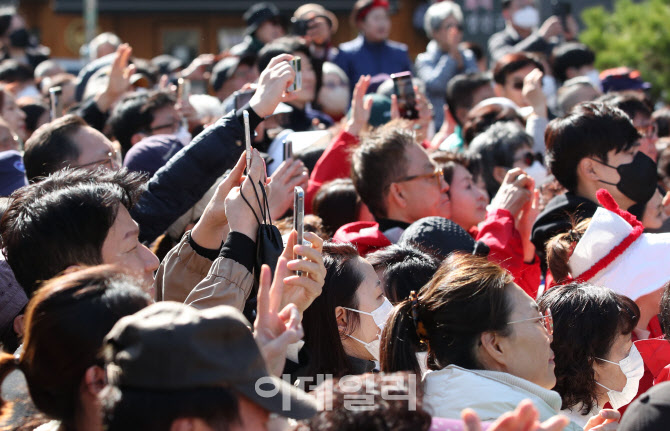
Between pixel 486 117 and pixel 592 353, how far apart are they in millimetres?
3259

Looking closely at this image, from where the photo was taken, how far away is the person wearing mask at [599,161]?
418 centimetres

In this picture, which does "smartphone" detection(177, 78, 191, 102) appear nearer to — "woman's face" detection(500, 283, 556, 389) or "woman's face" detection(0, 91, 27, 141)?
"woman's face" detection(0, 91, 27, 141)

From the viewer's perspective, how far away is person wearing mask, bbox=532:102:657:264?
418 centimetres

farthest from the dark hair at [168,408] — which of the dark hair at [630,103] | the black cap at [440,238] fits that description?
the dark hair at [630,103]

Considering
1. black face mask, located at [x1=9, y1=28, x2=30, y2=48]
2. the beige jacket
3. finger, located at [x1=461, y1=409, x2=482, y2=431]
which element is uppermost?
finger, located at [x1=461, y1=409, x2=482, y2=431]

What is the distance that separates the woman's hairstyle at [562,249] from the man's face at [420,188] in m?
0.75

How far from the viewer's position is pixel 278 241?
9.34ft

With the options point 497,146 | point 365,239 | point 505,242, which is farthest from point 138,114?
point 505,242

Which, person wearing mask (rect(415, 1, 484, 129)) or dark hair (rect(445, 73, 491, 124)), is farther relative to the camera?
person wearing mask (rect(415, 1, 484, 129))

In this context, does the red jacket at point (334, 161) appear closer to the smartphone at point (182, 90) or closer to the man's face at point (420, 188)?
the man's face at point (420, 188)

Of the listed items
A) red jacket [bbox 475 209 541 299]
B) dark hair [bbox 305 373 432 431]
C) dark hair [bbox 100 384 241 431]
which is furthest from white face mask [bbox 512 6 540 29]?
dark hair [bbox 100 384 241 431]

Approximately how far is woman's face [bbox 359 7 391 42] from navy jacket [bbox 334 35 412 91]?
81 mm

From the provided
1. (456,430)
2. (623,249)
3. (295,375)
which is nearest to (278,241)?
(295,375)

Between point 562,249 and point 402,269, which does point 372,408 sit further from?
point 562,249
